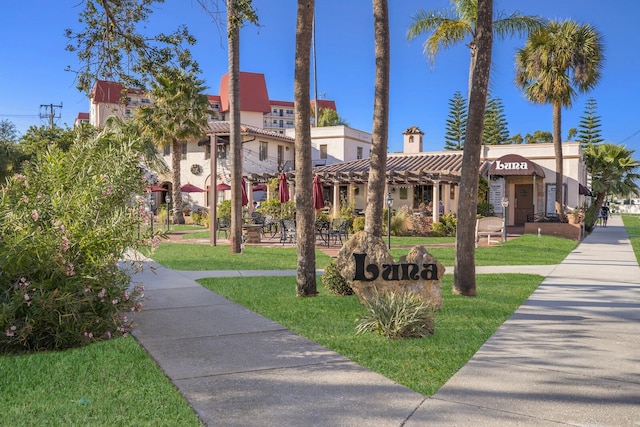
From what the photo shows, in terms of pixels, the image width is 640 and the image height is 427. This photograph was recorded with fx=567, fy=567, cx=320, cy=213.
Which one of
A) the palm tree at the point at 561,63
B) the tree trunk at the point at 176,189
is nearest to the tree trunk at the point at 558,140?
the palm tree at the point at 561,63

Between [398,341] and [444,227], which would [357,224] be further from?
[398,341]

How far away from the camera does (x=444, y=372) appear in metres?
5.09

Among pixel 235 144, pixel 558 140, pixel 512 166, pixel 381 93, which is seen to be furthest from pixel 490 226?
pixel 381 93

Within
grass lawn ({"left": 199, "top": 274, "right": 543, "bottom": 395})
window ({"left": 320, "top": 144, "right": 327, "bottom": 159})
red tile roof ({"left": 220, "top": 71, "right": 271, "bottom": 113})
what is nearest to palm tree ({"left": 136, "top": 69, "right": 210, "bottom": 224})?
window ({"left": 320, "top": 144, "right": 327, "bottom": 159})

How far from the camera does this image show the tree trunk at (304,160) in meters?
8.86

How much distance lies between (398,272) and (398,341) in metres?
1.48

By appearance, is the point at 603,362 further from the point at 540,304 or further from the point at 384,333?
the point at 540,304

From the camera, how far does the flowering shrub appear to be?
5.50 meters

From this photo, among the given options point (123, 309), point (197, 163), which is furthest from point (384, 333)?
point (197, 163)

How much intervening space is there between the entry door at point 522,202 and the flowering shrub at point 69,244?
29449 millimetres

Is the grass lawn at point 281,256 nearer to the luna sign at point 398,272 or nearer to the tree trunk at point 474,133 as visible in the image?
the tree trunk at point 474,133

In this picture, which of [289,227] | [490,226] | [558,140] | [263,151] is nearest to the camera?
[289,227]

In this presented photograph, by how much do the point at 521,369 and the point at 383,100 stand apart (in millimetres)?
5848

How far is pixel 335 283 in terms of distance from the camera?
Result: 9.23m
